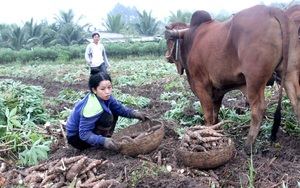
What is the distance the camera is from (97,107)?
420 cm

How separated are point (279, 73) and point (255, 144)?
90cm

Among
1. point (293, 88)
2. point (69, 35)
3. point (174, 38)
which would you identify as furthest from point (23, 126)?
point (69, 35)

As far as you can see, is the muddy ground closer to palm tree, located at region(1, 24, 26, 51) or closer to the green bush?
the green bush

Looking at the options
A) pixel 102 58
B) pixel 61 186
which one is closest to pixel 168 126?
pixel 61 186

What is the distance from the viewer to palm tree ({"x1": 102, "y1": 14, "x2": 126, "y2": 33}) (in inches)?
1847

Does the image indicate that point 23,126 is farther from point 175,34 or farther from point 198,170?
point 198,170

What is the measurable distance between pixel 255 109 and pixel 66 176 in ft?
7.44

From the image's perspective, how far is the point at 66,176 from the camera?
3396mm

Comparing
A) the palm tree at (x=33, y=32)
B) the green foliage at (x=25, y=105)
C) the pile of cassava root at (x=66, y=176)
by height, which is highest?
the pile of cassava root at (x=66, y=176)

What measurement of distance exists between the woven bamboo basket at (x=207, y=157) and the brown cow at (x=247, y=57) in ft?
2.56

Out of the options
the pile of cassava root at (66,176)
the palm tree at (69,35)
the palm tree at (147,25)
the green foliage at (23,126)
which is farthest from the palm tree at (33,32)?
the pile of cassava root at (66,176)

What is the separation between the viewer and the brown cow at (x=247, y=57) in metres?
4.15

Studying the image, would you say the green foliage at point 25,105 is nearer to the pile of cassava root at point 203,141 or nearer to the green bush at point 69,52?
the pile of cassava root at point 203,141

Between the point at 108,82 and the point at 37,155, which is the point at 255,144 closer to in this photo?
the point at 108,82
